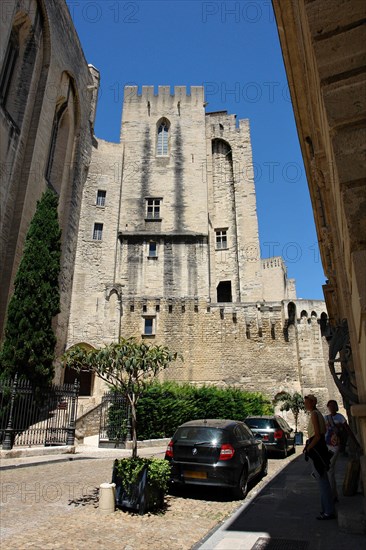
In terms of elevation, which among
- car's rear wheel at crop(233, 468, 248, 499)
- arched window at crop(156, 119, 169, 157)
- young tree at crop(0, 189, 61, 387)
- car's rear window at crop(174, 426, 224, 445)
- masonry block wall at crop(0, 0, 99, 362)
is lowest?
car's rear wheel at crop(233, 468, 248, 499)

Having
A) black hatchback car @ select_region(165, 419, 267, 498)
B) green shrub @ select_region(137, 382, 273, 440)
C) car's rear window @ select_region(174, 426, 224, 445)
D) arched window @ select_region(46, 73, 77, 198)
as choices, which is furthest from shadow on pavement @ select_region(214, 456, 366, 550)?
arched window @ select_region(46, 73, 77, 198)

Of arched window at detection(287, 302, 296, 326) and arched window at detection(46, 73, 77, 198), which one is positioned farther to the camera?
arched window at detection(287, 302, 296, 326)

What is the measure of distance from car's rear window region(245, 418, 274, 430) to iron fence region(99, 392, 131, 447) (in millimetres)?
4703

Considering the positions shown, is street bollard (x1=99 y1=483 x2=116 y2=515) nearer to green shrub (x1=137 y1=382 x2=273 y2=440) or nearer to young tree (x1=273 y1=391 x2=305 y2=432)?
green shrub (x1=137 y1=382 x2=273 y2=440)

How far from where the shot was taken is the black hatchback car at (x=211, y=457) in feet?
21.6

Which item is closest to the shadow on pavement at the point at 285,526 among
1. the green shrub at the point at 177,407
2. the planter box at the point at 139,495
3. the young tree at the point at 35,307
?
the planter box at the point at 139,495

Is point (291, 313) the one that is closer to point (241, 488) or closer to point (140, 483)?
point (241, 488)

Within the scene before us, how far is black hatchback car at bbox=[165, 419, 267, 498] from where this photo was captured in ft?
21.6

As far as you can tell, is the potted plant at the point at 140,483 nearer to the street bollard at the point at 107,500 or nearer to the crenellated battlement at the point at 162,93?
the street bollard at the point at 107,500

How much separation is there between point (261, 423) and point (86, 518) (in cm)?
840

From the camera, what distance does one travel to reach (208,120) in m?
37.0

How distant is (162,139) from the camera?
3488 centimetres

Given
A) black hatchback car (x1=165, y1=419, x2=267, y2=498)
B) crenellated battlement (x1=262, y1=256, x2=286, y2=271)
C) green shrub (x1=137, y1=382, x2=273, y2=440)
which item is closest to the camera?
black hatchback car (x1=165, y1=419, x2=267, y2=498)

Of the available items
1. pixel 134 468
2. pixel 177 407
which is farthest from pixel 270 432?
pixel 134 468
